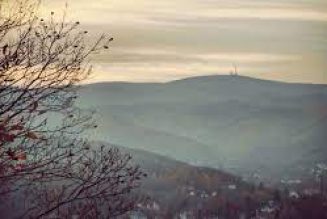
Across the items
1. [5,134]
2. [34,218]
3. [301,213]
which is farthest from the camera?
[301,213]

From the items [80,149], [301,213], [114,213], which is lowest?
[301,213]

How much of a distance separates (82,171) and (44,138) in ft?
3.21

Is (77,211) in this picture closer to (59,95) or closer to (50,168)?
(50,168)

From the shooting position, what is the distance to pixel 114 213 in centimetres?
1434

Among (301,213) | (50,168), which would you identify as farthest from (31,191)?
(301,213)

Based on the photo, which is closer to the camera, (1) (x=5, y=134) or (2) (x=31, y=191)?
(1) (x=5, y=134)

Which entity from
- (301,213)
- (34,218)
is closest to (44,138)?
(34,218)

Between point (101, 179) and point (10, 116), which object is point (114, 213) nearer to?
point (101, 179)

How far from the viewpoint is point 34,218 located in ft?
44.9

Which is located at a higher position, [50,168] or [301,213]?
[50,168]

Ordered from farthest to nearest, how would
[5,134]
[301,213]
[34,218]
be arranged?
[301,213] < [34,218] < [5,134]

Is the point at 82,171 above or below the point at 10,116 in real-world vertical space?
below

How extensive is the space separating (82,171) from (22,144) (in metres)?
1.11

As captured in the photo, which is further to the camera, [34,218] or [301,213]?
[301,213]
